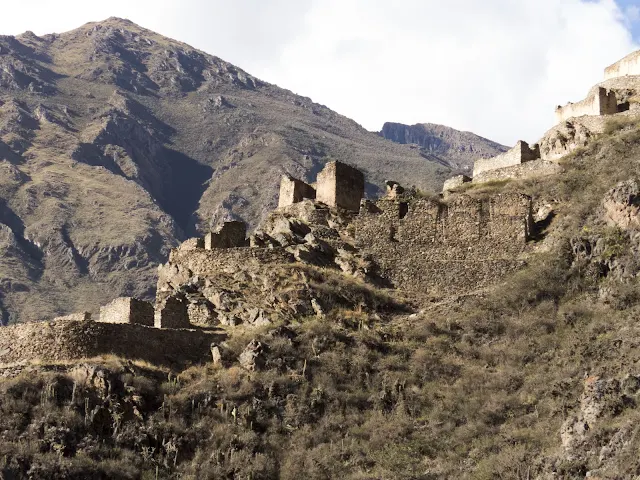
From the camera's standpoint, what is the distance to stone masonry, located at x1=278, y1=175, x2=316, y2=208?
52344mm

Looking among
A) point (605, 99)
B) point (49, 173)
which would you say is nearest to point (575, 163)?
point (605, 99)

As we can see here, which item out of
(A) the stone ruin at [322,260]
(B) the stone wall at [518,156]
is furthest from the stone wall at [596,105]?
(A) the stone ruin at [322,260]

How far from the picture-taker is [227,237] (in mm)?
47844

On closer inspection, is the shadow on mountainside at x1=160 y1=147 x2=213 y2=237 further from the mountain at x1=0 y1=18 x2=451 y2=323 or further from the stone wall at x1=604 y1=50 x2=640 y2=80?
the stone wall at x1=604 y1=50 x2=640 y2=80

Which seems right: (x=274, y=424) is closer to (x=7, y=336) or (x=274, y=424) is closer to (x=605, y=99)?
(x=7, y=336)

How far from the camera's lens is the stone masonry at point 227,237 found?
47344 mm

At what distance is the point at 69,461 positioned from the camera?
3259 cm

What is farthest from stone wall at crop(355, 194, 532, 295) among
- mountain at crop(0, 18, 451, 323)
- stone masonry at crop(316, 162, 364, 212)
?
mountain at crop(0, 18, 451, 323)

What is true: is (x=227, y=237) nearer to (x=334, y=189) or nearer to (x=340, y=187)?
(x=334, y=189)

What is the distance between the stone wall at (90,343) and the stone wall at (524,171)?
21.7 metres

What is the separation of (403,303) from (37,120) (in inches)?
4664

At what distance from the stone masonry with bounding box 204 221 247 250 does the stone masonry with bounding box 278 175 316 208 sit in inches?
173

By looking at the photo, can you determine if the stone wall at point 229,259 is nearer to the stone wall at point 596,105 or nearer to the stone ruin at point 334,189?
the stone ruin at point 334,189

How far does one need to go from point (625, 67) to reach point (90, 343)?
1592 inches
